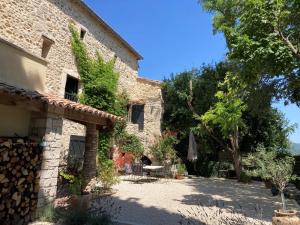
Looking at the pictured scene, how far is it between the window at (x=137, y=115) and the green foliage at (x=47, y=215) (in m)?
12.9

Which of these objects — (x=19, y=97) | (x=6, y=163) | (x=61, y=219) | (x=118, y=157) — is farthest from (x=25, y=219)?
(x=118, y=157)

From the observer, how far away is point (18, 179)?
5598 mm

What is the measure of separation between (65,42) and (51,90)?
2558 mm

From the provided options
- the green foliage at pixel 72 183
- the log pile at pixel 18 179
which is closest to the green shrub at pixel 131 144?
the green foliage at pixel 72 183

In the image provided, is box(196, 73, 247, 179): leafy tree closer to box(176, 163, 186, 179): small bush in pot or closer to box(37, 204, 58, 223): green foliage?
box(176, 163, 186, 179): small bush in pot

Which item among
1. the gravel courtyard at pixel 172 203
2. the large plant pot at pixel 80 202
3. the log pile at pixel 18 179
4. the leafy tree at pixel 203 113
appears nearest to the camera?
the log pile at pixel 18 179

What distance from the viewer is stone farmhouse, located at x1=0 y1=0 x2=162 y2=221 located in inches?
226

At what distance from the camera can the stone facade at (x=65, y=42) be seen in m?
11.1

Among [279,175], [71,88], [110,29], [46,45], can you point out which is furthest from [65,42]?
[279,175]

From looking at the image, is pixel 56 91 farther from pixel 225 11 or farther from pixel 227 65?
pixel 227 65

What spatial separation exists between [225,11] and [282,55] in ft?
25.6

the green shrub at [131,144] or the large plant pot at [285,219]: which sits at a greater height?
the green shrub at [131,144]

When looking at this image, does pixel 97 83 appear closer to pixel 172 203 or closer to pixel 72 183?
pixel 72 183

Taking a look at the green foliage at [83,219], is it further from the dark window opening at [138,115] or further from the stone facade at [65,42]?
the dark window opening at [138,115]
